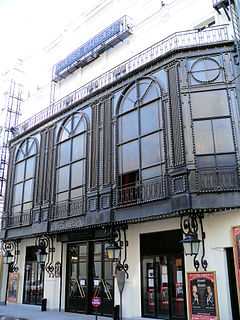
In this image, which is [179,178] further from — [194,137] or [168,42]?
[168,42]

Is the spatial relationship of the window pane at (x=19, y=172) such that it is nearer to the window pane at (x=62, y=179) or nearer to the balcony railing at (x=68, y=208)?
the window pane at (x=62, y=179)

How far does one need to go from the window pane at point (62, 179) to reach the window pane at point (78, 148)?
790 mm

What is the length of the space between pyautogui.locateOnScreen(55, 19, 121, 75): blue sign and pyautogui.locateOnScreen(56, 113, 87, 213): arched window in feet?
16.8

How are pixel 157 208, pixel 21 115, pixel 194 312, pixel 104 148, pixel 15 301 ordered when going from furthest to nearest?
pixel 21 115 → pixel 15 301 → pixel 104 148 → pixel 157 208 → pixel 194 312

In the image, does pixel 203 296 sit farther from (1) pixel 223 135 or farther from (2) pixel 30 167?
(2) pixel 30 167

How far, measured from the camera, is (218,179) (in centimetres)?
1072

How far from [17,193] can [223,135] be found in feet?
40.9

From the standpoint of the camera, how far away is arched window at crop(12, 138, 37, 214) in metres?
17.8

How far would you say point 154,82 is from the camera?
1326 cm

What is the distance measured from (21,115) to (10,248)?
10.0m

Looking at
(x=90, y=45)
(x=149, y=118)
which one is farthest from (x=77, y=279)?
(x=90, y=45)

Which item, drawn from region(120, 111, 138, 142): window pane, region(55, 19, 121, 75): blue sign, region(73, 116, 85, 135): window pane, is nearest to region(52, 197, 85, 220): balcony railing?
region(120, 111, 138, 142): window pane

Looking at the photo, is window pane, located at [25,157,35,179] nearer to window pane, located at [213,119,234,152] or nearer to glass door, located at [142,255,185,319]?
glass door, located at [142,255,185,319]

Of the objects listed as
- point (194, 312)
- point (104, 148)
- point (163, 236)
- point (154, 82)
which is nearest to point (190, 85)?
point (154, 82)
